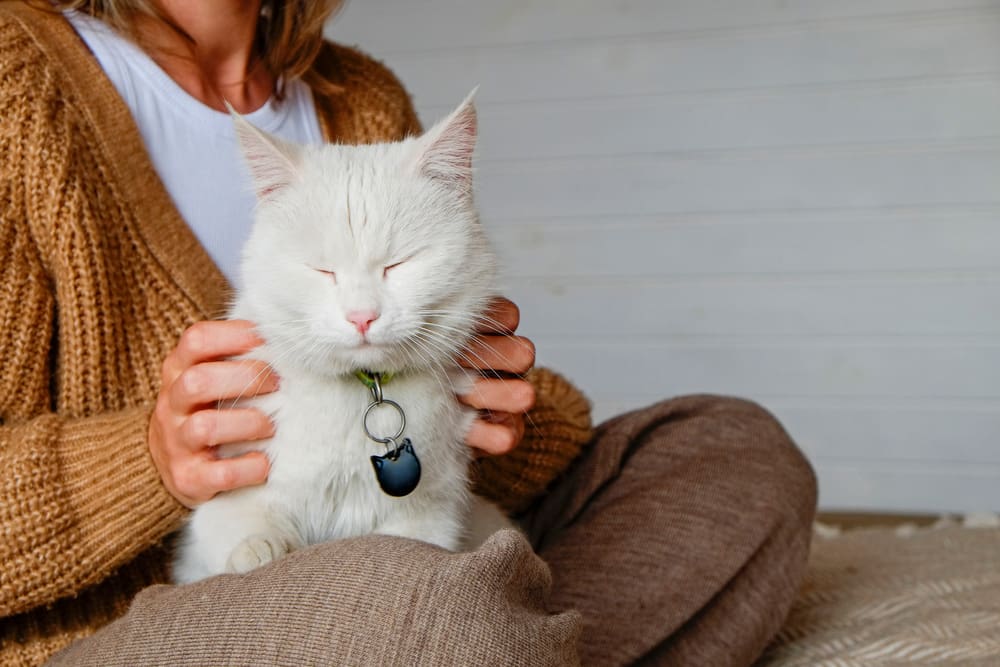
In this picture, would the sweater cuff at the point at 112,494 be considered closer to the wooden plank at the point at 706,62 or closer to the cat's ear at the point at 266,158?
the cat's ear at the point at 266,158

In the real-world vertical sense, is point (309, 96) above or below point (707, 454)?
above

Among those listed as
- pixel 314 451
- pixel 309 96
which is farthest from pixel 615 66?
pixel 314 451

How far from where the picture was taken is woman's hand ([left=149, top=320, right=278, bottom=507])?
0.94 m

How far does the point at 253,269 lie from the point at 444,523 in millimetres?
297

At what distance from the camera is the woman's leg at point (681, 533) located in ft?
3.97

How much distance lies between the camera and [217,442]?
94 centimetres

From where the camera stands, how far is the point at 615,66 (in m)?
2.83

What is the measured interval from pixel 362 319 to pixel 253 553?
0.75 feet

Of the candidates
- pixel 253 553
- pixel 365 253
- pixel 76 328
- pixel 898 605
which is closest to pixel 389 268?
pixel 365 253

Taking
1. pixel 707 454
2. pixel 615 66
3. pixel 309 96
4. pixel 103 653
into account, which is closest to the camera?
pixel 103 653

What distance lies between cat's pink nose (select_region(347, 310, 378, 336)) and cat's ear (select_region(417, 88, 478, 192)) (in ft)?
0.59

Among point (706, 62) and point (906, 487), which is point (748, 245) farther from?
point (906, 487)

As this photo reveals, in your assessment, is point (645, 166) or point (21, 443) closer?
point (21, 443)

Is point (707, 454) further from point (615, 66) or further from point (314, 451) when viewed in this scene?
point (615, 66)
